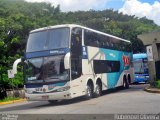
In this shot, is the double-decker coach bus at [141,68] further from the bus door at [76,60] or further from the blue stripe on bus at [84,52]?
the bus door at [76,60]

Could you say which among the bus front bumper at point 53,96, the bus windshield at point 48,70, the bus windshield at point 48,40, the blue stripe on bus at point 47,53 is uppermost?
the bus windshield at point 48,40

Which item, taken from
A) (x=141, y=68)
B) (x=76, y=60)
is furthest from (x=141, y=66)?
(x=76, y=60)

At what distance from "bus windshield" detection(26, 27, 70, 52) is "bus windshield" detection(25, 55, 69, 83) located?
594 millimetres

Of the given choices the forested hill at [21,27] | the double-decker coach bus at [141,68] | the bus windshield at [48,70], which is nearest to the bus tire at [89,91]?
the bus windshield at [48,70]

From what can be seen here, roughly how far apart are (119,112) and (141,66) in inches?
901

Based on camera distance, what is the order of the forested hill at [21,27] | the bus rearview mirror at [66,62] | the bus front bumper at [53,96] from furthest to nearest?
the forested hill at [21,27] < the bus front bumper at [53,96] < the bus rearview mirror at [66,62]

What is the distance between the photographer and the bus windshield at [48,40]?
55.1ft

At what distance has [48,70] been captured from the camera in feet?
54.4

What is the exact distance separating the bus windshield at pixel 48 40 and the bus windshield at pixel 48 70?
59cm

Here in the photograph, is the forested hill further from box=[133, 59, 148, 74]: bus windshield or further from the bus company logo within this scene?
box=[133, 59, 148, 74]: bus windshield

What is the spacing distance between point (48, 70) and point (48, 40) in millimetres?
1592

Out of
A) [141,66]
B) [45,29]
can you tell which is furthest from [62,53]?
[141,66]

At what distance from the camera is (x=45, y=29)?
690 inches

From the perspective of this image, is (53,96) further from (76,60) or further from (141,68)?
(141,68)
